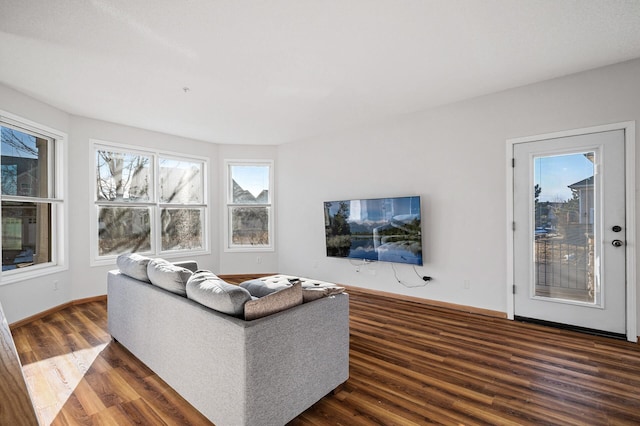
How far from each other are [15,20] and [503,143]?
4.62 meters

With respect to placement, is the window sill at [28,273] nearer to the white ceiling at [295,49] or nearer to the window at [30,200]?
the window at [30,200]

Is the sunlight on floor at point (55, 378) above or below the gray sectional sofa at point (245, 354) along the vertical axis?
below

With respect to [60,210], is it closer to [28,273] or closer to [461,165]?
[28,273]

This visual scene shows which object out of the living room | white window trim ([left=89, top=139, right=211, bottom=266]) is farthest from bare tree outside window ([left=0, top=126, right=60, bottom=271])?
white window trim ([left=89, top=139, right=211, bottom=266])

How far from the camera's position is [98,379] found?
2.32m

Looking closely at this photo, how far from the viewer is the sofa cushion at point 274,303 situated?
173 cm

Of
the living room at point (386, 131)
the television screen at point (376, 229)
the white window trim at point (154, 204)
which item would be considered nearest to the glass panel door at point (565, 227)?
the living room at point (386, 131)

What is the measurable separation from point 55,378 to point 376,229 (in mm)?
3662

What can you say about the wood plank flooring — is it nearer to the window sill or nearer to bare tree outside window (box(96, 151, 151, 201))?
the window sill

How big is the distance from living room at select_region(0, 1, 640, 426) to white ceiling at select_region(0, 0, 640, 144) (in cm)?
3

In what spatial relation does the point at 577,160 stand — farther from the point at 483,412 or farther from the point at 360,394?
the point at 360,394

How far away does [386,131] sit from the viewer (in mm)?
4559

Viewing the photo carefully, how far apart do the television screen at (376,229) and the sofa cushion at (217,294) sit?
276cm

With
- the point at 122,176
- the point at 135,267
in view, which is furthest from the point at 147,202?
the point at 135,267
